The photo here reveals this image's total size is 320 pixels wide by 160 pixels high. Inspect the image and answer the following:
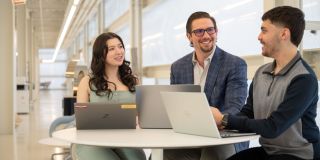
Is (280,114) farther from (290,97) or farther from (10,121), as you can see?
(10,121)

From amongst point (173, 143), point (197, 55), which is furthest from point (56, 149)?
point (173, 143)

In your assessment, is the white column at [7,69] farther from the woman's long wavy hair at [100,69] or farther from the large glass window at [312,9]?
the large glass window at [312,9]

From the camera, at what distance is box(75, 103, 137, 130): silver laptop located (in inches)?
101

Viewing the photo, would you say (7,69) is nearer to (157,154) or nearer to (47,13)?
(157,154)

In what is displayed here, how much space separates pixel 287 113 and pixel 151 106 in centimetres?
83

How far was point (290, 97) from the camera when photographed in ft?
6.95

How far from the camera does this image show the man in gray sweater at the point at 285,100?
2.12m

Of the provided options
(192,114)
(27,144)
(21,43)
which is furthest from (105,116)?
(21,43)

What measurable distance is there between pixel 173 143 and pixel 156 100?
0.55 metres

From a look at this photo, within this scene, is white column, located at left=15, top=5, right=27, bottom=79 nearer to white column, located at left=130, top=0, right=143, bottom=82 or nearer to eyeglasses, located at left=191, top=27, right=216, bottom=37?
white column, located at left=130, top=0, right=143, bottom=82

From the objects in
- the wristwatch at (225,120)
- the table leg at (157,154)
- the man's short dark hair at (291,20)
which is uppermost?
Result: the man's short dark hair at (291,20)

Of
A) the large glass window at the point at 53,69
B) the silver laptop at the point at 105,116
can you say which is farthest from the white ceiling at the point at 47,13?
the large glass window at the point at 53,69

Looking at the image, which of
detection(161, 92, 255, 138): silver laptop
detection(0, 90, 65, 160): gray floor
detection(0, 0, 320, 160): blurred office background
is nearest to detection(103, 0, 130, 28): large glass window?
detection(0, 0, 320, 160): blurred office background

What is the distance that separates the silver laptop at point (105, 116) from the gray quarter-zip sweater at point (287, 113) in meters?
0.63
